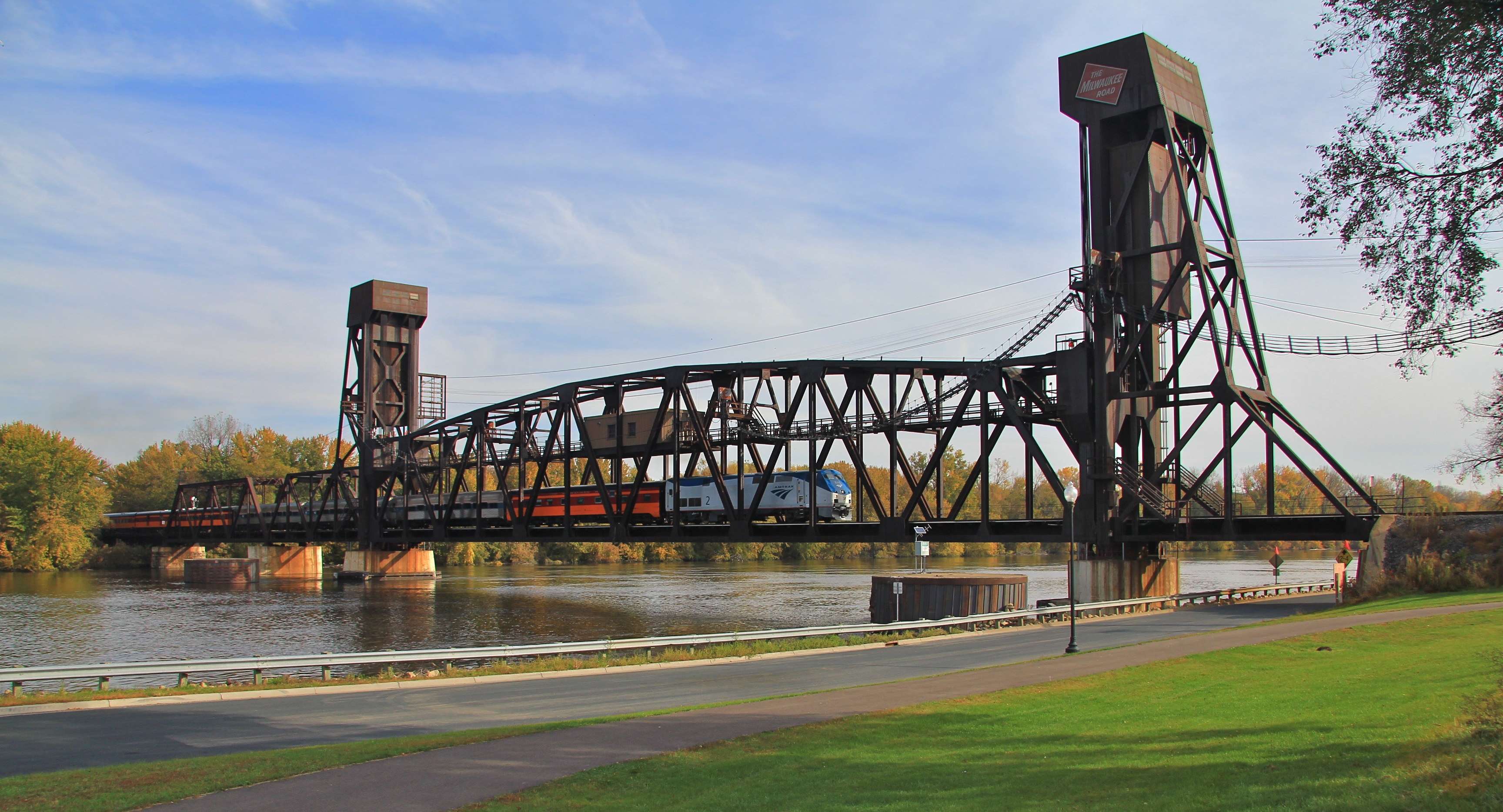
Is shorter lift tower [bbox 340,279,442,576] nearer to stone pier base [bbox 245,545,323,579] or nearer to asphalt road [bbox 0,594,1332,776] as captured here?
stone pier base [bbox 245,545,323,579]

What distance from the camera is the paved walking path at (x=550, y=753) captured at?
34.6ft

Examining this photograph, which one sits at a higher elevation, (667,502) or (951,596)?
(667,502)

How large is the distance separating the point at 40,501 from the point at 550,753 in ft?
393

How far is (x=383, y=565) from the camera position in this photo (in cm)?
9869

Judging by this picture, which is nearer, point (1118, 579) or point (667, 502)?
point (1118, 579)

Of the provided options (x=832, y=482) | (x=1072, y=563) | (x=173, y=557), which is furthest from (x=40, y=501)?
(x=1072, y=563)

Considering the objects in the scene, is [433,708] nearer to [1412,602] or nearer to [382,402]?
[1412,602]

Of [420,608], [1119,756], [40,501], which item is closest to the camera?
[1119,756]

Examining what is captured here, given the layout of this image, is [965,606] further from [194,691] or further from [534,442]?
[534,442]

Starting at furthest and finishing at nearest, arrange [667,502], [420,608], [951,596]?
[420,608] → [667,502] → [951,596]

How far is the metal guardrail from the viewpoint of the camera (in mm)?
20625

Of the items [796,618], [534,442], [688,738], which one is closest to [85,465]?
[534,442]

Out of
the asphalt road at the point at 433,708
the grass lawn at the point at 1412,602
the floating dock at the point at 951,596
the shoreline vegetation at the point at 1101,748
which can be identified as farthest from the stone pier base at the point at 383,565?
the shoreline vegetation at the point at 1101,748

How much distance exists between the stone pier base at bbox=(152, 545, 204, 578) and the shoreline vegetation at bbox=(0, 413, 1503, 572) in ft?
24.2
